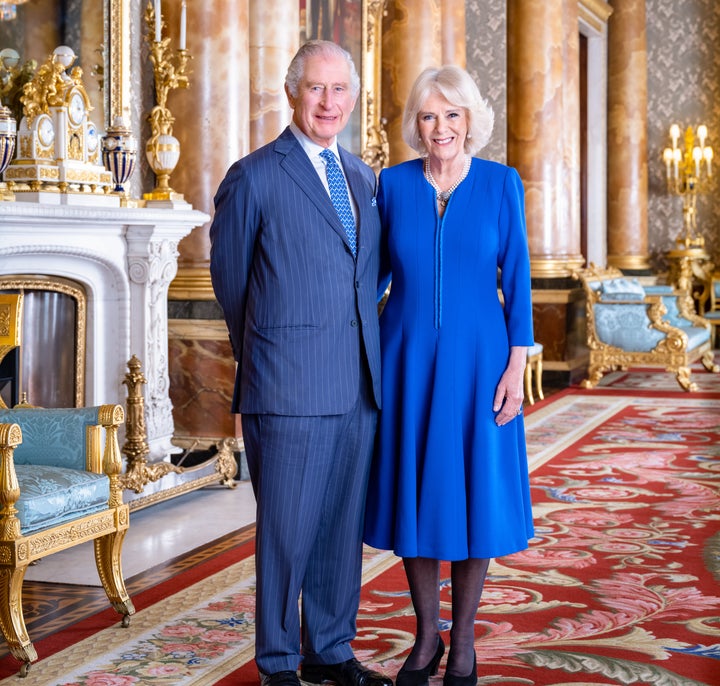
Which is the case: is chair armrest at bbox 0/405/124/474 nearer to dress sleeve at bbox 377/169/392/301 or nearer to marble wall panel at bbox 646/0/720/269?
dress sleeve at bbox 377/169/392/301

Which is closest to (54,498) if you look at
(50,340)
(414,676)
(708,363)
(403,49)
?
(414,676)

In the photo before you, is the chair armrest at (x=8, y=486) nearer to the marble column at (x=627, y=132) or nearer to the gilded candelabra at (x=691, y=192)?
the gilded candelabra at (x=691, y=192)

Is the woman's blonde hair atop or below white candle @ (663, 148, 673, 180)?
below

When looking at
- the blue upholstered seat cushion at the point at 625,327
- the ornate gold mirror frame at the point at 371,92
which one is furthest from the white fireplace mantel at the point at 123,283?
the blue upholstered seat cushion at the point at 625,327

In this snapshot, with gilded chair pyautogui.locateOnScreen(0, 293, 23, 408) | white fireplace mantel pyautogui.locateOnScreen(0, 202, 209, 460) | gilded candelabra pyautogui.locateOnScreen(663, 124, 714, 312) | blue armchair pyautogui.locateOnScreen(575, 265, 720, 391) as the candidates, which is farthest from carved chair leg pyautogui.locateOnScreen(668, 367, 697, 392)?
gilded chair pyautogui.locateOnScreen(0, 293, 23, 408)

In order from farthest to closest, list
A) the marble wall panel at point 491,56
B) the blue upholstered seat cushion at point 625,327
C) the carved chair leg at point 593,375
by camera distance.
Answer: the marble wall panel at point 491,56 < the carved chair leg at point 593,375 < the blue upholstered seat cushion at point 625,327

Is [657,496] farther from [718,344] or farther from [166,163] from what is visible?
[718,344]

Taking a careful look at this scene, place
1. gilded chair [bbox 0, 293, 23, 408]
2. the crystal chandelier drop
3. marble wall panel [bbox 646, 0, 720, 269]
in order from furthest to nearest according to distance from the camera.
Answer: marble wall panel [bbox 646, 0, 720, 269], the crystal chandelier drop, gilded chair [bbox 0, 293, 23, 408]

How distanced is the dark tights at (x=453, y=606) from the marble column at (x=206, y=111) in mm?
3617

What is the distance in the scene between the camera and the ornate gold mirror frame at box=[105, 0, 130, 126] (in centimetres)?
574

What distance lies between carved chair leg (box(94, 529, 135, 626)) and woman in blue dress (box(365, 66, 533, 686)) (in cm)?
119

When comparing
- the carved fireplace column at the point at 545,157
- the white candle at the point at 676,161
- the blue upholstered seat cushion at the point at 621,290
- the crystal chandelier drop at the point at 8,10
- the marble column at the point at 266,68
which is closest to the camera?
the crystal chandelier drop at the point at 8,10

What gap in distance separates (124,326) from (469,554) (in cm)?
311

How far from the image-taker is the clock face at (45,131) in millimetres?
5133
